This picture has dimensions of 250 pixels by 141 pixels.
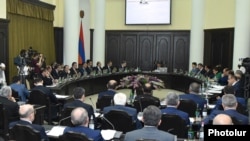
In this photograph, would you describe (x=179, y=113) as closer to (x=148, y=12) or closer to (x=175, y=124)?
(x=175, y=124)

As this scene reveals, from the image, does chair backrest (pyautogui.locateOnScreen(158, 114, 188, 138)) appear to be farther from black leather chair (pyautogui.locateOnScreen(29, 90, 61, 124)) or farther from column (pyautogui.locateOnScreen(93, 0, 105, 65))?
column (pyautogui.locateOnScreen(93, 0, 105, 65))

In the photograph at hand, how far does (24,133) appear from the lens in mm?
3971

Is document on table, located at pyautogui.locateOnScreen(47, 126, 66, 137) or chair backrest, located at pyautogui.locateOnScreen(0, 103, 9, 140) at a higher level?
document on table, located at pyautogui.locateOnScreen(47, 126, 66, 137)

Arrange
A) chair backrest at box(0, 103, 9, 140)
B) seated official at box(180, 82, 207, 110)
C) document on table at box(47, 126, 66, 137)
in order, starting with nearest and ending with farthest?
1. document on table at box(47, 126, 66, 137)
2. chair backrest at box(0, 103, 9, 140)
3. seated official at box(180, 82, 207, 110)

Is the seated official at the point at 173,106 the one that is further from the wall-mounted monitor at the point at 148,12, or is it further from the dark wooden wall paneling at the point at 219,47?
the wall-mounted monitor at the point at 148,12

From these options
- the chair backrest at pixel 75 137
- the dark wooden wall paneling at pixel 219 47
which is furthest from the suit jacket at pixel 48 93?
the dark wooden wall paneling at pixel 219 47

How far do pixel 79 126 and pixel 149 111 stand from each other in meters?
0.81

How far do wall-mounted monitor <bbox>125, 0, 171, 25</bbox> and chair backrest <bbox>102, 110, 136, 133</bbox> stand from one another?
1315cm

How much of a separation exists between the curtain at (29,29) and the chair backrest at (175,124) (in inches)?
342

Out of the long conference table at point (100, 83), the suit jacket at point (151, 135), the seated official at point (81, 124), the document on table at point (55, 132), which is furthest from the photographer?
the long conference table at point (100, 83)

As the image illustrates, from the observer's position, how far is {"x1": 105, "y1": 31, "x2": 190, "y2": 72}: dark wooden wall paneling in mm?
17766

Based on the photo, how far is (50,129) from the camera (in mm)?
4652

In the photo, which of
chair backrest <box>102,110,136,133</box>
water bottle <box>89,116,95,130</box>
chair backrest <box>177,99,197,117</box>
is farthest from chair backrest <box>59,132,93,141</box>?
chair backrest <box>177,99,197,117</box>

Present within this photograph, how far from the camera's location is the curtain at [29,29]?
12234 millimetres
